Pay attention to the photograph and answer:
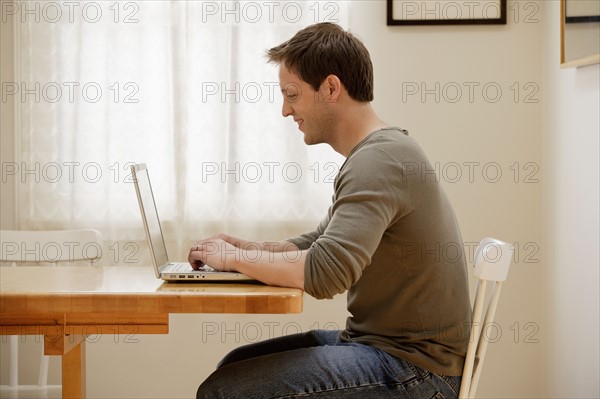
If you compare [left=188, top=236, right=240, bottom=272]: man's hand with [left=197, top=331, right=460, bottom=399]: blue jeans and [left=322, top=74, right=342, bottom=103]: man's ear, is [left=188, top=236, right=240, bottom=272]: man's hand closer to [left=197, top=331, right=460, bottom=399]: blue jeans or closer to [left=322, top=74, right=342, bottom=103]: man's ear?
[left=197, top=331, right=460, bottom=399]: blue jeans

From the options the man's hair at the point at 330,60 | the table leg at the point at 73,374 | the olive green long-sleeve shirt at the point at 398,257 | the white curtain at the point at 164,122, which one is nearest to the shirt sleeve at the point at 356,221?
the olive green long-sleeve shirt at the point at 398,257

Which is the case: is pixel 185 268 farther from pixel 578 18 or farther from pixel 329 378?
pixel 578 18

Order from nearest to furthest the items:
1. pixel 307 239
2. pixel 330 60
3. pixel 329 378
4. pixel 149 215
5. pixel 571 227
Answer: pixel 329 378 < pixel 330 60 < pixel 149 215 < pixel 307 239 < pixel 571 227

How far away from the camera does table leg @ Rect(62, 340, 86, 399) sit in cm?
200

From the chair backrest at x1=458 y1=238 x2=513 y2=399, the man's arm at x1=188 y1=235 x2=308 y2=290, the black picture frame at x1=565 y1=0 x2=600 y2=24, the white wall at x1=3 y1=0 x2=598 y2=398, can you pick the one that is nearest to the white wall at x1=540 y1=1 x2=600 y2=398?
the white wall at x1=3 y1=0 x2=598 y2=398

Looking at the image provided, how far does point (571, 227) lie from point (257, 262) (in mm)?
1397

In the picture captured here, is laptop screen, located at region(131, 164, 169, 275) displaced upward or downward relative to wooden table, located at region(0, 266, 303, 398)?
upward

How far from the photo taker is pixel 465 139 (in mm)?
3141

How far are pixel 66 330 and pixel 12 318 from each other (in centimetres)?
12

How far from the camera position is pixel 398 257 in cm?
172

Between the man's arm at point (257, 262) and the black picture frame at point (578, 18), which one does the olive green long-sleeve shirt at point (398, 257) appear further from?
the black picture frame at point (578, 18)

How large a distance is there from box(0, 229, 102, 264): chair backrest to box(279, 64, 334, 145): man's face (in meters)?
0.93

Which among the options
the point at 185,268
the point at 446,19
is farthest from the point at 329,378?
the point at 446,19

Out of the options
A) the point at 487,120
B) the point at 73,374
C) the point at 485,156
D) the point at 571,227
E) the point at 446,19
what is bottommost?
the point at 73,374
